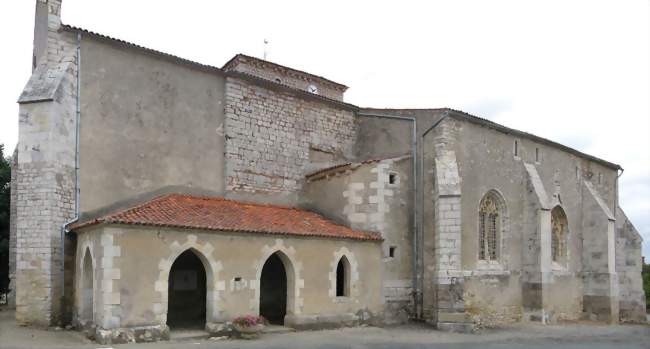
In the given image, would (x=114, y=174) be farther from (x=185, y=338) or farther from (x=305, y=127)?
(x=305, y=127)

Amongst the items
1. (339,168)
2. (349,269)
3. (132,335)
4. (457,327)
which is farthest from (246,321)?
(457,327)

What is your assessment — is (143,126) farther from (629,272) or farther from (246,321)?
(629,272)

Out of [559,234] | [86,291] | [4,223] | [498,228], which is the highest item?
[4,223]

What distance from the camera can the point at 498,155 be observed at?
23.2m

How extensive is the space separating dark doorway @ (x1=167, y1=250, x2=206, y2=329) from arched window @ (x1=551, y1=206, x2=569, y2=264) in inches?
620

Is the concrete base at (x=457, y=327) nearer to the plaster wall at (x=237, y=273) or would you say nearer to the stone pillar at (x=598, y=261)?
the plaster wall at (x=237, y=273)

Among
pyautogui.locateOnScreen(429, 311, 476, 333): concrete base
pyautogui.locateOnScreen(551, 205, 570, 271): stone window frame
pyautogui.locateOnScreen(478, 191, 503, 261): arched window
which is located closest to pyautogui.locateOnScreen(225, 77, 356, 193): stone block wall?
pyautogui.locateOnScreen(478, 191, 503, 261): arched window

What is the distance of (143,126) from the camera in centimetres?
1820

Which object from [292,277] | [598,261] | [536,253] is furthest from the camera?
[598,261]

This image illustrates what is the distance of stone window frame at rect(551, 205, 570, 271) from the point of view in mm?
26719

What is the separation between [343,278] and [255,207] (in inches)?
142

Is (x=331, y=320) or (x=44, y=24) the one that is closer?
(x=44, y=24)

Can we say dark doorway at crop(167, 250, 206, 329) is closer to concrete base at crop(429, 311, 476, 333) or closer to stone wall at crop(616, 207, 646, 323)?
concrete base at crop(429, 311, 476, 333)

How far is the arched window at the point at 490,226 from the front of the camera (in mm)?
22453
